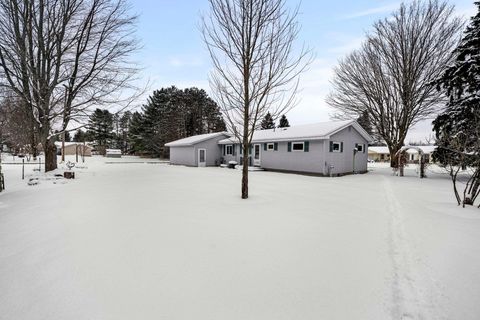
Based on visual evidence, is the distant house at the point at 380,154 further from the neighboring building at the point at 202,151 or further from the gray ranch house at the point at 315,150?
the neighboring building at the point at 202,151

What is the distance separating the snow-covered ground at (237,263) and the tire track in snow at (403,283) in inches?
0.6

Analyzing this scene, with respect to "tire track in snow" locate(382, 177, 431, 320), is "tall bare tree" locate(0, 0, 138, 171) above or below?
above

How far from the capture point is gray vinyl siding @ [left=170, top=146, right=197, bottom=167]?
80.9 feet

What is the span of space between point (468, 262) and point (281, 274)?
2908mm

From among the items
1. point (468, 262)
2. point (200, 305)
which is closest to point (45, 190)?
point (200, 305)

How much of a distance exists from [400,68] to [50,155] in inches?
1023

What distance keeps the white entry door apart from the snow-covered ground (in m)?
17.8

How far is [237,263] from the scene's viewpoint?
11.6ft

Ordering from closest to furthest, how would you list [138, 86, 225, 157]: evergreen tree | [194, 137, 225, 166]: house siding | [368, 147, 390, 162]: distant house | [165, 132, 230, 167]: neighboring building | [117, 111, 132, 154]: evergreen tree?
[165, 132, 230, 167]: neighboring building, [194, 137, 225, 166]: house siding, [138, 86, 225, 157]: evergreen tree, [368, 147, 390, 162]: distant house, [117, 111, 132, 154]: evergreen tree

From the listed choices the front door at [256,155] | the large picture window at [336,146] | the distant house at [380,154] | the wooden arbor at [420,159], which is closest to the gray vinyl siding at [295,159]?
the front door at [256,155]

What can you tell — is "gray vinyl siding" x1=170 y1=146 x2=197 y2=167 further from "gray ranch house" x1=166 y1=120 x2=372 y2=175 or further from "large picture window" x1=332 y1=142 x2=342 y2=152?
"large picture window" x1=332 y1=142 x2=342 y2=152

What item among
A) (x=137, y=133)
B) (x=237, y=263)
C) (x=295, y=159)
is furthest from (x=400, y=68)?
(x=137, y=133)

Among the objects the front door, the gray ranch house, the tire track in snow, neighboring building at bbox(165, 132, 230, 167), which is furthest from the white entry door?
the tire track in snow

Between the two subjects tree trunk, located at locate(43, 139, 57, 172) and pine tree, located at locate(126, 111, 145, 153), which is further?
pine tree, located at locate(126, 111, 145, 153)
